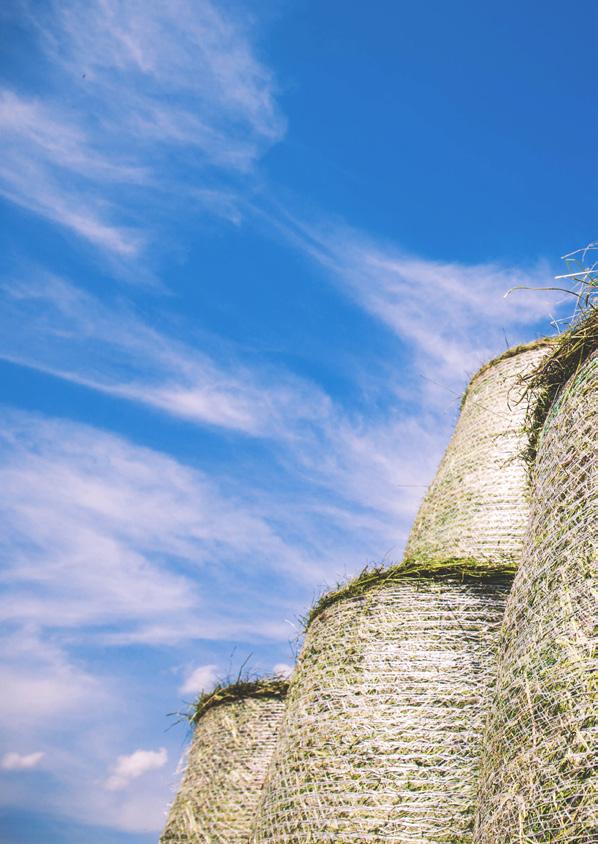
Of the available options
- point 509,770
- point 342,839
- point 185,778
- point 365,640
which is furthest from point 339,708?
point 185,778

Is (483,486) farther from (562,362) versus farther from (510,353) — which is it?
(562,362)

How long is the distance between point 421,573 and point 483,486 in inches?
57.7

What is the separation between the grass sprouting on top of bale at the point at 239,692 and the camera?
15.7 ft

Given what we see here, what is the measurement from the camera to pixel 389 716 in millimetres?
2992

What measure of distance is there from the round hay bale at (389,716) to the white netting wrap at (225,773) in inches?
45.8

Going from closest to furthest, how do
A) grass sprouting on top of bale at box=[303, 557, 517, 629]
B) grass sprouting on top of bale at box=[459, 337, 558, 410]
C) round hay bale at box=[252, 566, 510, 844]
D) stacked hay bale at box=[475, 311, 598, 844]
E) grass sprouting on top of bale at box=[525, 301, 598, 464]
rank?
stacked hay bale at box=[475, 311, 598, 844] → grass sprouting on top of bale at box=[525, 301, 598, 464] → round hay bale at box=[252, 566, 510, 844] → grass sprouting on top of bale at box=[303, 557, 517, 629] → grass sprouting on top of bale at box=[459, 337, 558, 410]

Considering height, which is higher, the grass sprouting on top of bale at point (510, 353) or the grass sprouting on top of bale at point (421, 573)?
the grass sprouting on top of bale at point (510, 353)

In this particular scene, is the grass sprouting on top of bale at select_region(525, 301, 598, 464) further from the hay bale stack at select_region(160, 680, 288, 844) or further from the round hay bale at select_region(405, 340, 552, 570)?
the hay bale stack at select_region(160, 680, 288, 844)

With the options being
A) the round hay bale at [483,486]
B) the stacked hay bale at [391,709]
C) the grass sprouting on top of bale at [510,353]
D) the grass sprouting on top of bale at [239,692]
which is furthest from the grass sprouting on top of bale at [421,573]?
the grass sprouting on top of bale at [510,353]

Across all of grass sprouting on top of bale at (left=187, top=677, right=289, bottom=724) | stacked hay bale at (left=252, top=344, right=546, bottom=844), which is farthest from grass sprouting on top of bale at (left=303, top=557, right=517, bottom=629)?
grass sprouting on top of bale at (left=187, top=677, right=289, bottom=724)

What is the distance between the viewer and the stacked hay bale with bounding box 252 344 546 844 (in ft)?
9.12

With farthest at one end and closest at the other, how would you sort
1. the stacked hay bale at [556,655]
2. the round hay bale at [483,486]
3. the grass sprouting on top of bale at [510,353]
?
the grass sprouting on top of bale at [510,353]
the round hay bale at [483,486]
the stacked hay bale at [556,655]

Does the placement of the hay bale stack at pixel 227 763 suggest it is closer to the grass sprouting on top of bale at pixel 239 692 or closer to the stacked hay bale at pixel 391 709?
the grass sprouting on top of bale at pixel 239 692

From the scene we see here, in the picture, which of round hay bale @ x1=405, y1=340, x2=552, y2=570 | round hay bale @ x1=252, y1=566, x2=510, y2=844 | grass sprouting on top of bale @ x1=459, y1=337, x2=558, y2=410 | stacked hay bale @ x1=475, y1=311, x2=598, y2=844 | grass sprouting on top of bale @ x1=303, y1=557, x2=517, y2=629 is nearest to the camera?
stacked hay bale @ x1=475, y1=311, x2=598, y2=844
